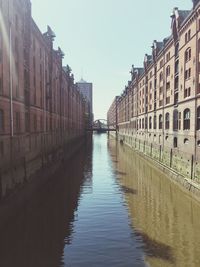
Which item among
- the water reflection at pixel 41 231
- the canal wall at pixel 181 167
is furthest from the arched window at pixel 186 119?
the water reflection at pixel 41 231

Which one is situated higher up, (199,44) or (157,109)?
(199,44)

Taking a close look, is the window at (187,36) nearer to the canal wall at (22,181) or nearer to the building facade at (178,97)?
the building facade at (178,97)

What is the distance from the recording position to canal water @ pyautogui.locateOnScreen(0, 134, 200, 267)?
12.9 meters

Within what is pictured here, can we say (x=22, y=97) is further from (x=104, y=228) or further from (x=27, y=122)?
(x=104, y=228)

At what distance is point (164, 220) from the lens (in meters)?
18.1

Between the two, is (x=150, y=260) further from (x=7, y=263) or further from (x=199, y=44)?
(x=199, y=44)

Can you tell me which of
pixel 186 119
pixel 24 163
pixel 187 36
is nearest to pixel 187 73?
pixel 187 36

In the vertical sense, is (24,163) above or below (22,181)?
above

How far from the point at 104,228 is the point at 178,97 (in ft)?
75.2

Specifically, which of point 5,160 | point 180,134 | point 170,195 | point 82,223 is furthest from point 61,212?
point 180,134

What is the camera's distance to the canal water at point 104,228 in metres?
12.9

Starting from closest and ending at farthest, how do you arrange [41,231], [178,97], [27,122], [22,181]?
[41,231], [22,181], [27,122], [178,97]

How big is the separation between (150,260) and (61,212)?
862cm

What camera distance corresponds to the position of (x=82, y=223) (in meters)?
17.7
